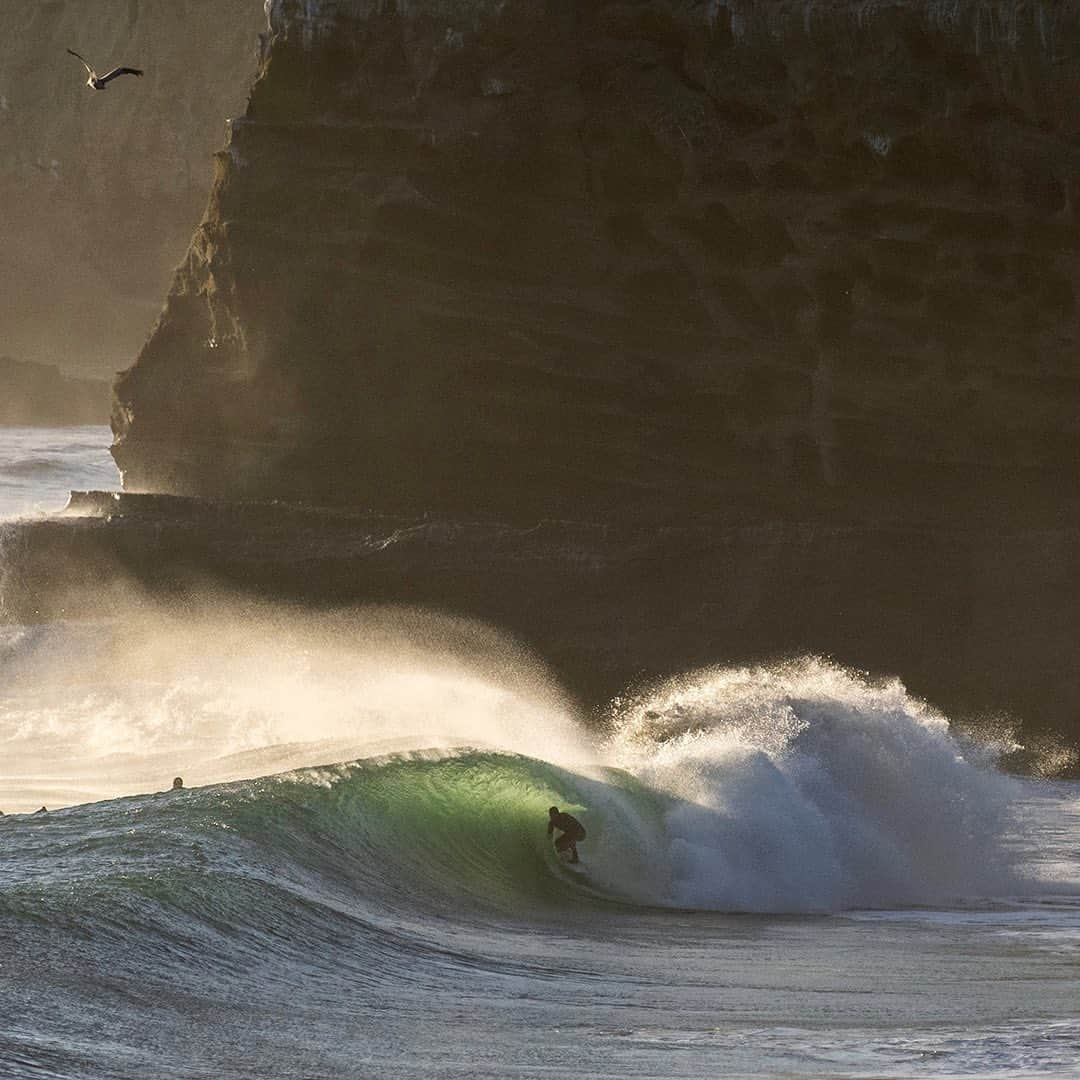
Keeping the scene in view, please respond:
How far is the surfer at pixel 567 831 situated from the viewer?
15242 millimetres

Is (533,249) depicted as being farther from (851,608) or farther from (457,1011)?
(457,1011)

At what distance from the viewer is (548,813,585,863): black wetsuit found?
15242 millimetres

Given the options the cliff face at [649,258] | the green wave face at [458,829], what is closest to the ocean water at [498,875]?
the green wave face at [458,829]

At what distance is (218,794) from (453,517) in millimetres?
10851

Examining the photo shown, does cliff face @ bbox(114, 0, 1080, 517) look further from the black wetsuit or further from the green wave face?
the black wetsuit

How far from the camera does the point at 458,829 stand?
50.8 feet

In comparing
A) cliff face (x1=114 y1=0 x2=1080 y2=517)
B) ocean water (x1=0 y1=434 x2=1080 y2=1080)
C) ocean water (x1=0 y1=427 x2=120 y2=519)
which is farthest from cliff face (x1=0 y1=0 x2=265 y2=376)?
ocean water (x1=0 y1=434 x2=1080 y2=1080)

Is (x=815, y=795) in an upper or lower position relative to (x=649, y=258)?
lower

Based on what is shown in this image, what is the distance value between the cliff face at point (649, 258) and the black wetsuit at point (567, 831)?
8942 mm

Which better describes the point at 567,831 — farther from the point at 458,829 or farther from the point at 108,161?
the point at 108,161

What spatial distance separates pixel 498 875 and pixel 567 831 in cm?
87

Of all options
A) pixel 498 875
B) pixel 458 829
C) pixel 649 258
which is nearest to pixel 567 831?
pixel 458 829

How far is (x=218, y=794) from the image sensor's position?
14.4 metres

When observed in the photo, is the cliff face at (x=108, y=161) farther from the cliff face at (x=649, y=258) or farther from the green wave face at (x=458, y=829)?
the green wave face at (x=458, y=829)
